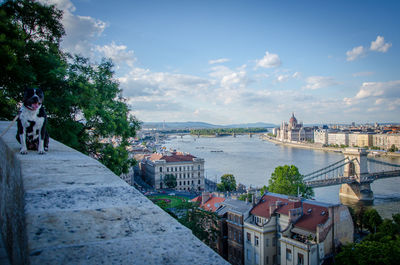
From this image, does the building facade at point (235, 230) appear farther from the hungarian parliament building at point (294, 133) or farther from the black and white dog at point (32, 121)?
the hungarian parliament building at point (294, 133)

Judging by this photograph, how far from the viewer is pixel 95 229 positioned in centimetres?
102

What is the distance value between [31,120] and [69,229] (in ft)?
7.08

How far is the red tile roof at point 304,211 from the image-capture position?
11805 mm

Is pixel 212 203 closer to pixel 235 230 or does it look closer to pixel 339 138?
pixel 235 230

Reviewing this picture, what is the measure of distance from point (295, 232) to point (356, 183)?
860 inches

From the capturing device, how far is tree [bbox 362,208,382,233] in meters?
18.0

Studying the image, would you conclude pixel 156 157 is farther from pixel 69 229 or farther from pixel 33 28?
pixel 69 229

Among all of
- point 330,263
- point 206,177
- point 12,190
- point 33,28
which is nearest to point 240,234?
point 330,263

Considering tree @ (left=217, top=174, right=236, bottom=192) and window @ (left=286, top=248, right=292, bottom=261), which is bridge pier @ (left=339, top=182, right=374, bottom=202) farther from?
window @ (left=286, top=248, right=292, bottom=261)

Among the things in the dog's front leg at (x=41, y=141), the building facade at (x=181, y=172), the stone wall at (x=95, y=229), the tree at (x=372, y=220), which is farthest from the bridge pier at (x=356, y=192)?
the stone wall at (x=95, y=229)

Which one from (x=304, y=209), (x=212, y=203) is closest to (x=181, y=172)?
(x=212, y=203)

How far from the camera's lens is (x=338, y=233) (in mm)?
12094

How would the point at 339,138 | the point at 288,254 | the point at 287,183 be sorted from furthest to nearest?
1. the point at 339,138
2. the point at 287,183
3. the point at 288,254

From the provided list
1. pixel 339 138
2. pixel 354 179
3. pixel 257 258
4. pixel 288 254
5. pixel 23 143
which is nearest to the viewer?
pixel 23 143
